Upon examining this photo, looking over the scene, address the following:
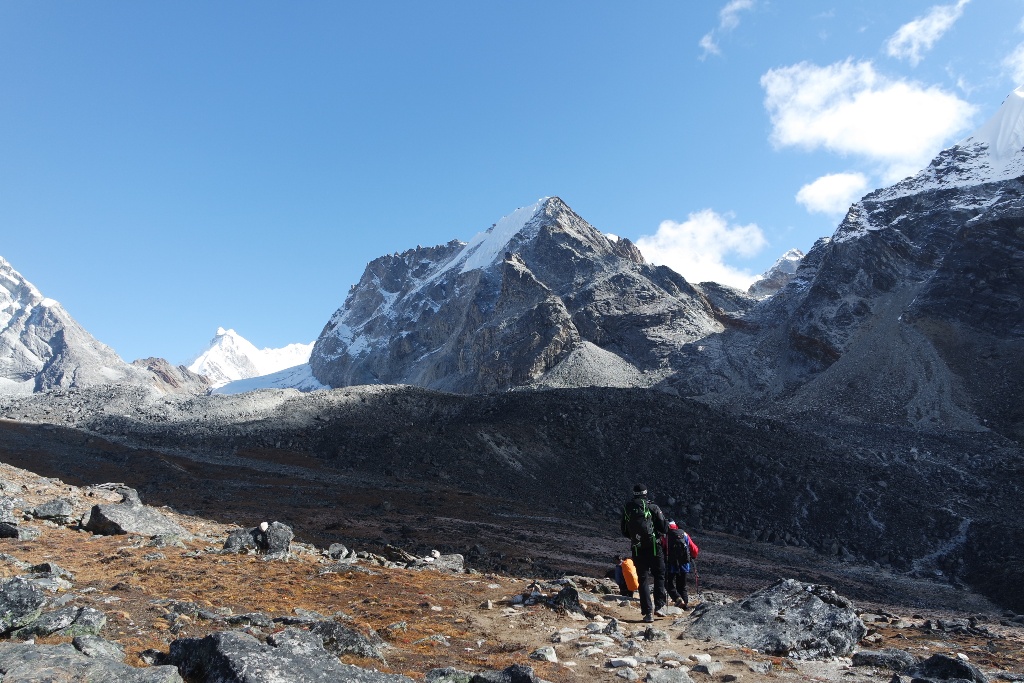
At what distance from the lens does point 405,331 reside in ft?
634

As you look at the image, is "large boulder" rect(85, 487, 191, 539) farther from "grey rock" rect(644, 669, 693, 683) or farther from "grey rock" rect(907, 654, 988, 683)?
"grey rock" rect(907, 654, 988, 683)

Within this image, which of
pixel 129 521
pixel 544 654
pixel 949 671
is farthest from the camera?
pixel 129 521

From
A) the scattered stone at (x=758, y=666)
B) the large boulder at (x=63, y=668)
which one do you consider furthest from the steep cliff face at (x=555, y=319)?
the large boulder at (x=63, y=668)

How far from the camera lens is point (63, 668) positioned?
5480mm

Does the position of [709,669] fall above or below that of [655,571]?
below

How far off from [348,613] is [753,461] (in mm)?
42480

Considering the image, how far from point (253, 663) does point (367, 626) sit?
3.36m

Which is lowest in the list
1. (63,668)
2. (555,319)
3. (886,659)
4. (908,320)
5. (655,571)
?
(63,668)

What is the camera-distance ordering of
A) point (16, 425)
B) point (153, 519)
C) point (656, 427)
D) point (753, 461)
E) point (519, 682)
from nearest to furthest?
point (519, 682) < point (153, 519) < point (16, 425) < point (753, 461) < point (656, 427)

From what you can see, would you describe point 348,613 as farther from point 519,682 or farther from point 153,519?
point 153,519

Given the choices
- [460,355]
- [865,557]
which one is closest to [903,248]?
[460,355]

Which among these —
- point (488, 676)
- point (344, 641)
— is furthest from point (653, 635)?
point (344, 641)

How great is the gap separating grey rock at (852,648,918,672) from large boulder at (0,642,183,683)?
8425 millimetres

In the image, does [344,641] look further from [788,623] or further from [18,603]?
[788,623]
